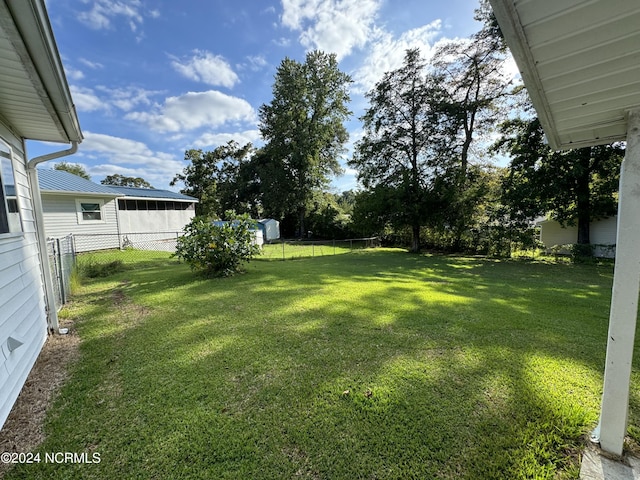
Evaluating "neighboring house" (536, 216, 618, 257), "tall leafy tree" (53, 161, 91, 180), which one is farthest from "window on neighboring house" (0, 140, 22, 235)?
"tall leafy tree" (53, 161, 91, 180)

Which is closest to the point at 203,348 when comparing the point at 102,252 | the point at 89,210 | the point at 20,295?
the point at 20,295

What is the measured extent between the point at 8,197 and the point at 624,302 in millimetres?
5022

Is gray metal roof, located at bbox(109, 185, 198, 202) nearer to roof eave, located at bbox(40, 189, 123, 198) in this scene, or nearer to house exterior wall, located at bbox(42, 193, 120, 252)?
roof eave, located at bbox(40, 189, 123, 198)

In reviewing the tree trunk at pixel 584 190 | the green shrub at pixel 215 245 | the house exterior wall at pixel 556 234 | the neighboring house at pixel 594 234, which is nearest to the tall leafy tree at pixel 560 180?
the tree trunk at pixel 584 190

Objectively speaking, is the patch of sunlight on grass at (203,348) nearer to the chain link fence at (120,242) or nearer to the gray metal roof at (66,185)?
the chain link fence at (120,242)

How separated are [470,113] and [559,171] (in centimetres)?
517

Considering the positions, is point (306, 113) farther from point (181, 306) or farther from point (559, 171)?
point (181, 306)

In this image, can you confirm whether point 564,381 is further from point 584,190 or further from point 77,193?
point 77,193

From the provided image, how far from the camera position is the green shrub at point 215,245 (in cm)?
671

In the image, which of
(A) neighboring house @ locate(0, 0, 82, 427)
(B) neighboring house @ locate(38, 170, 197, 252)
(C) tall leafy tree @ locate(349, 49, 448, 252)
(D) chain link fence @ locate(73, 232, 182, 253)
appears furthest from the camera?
(C) tall leafy tree @ locate(349, 49, 448, 252)

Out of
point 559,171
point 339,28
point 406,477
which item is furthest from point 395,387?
point 559,171

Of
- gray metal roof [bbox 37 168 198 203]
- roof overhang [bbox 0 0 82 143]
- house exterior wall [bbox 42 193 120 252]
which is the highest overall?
gray metal roof [bbox 37 168 198 203]

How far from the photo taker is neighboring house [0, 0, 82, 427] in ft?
5.06

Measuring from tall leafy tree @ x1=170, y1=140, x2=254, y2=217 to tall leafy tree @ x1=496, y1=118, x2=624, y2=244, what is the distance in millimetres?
25986
